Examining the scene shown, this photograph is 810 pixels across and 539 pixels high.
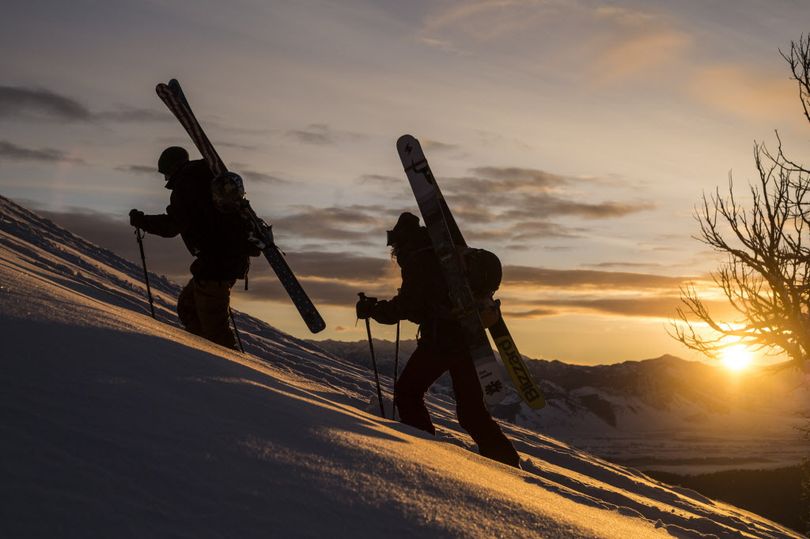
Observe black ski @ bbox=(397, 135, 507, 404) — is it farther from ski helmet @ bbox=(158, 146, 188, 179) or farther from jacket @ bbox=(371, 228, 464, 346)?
ski helmet @ bbox=(158, 146, 188, 179)

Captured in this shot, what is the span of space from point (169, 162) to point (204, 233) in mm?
808

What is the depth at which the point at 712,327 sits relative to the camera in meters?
18.1

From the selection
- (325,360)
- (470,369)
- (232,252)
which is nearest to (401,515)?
(470,369)

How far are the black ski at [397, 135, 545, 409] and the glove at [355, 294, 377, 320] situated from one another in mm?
817

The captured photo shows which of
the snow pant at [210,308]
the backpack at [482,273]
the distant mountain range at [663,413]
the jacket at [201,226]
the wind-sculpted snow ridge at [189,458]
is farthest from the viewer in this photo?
the distant mountain range at [663,413]

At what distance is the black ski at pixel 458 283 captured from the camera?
7070mm

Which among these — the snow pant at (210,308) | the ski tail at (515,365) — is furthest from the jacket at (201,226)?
the ski tail at (515,365)

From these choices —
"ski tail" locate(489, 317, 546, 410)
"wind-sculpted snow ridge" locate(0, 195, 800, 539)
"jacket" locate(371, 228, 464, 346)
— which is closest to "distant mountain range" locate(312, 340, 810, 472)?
"ski tail" locate(489, 317, 546, 410)

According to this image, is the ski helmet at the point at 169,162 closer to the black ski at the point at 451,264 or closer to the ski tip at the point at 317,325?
the black ski at the point at 451,264

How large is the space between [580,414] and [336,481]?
150 meters

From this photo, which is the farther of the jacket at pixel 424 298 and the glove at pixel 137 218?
the glove at pixel 137 218

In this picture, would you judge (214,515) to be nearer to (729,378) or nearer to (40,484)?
(40,484)

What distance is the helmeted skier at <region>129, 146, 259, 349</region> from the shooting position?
24.0 feet

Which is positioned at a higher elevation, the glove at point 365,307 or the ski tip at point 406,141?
the ski tip at point 406,141
